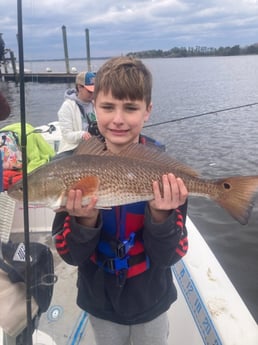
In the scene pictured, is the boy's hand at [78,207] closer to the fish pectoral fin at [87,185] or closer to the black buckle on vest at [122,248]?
the fish pectoral fin at [87,185]

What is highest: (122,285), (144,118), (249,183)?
(144,118)

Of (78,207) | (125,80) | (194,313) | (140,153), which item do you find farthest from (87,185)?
(194,313)

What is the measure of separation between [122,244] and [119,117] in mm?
711

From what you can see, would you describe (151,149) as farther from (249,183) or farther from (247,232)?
(247,232)

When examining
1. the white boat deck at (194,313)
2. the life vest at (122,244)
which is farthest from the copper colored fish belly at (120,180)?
the white boat deck at (194,313)

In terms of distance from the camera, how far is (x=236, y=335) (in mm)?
2611

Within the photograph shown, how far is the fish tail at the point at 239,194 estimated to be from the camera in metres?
1.96

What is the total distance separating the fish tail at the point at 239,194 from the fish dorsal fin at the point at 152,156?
0.17 meters

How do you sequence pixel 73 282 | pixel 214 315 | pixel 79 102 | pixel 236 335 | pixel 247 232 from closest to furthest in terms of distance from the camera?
pixel 236 335, pixel 214 315, pixel 73 282, pixel 79 102, pixel 247 232

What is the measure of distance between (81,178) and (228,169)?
368 inches

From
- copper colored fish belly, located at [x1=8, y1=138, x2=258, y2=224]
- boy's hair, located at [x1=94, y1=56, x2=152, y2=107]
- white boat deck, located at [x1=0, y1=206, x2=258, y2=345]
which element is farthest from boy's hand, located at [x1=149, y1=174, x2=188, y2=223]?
white boat deck, located at [x1=0, y1=206, x2=258, y2=345]

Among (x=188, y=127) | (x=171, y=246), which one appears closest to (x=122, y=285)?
(x=171, y=246)

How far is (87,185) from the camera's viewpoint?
1878mm

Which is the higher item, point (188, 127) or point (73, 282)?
point (188, 127)
